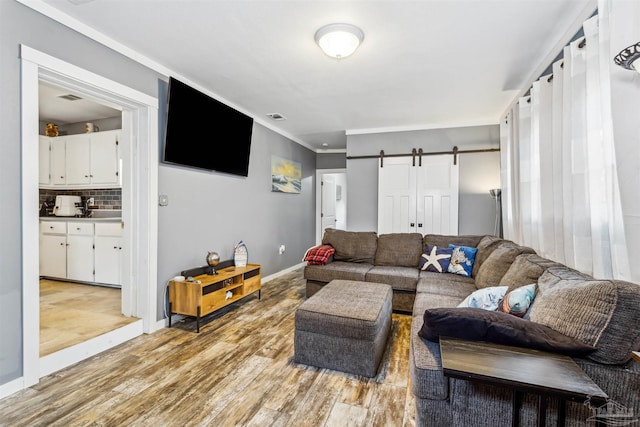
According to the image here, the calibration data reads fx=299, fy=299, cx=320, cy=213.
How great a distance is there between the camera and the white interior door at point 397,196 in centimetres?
480

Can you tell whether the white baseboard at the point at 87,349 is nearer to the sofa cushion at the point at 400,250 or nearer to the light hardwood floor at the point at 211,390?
the light hardwood floor at the point at 211,390

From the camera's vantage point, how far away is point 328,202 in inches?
271

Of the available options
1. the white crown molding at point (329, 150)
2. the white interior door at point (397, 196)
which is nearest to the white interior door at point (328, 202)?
the white crown molding at point (329, 150)

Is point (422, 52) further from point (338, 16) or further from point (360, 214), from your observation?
point (360, 214)

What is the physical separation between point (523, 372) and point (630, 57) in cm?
126

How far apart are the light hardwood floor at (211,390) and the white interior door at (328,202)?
13.6 feet

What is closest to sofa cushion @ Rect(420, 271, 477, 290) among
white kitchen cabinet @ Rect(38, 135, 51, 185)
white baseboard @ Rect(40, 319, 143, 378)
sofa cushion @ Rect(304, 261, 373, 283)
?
sofa cushion @ Rect(304, 261, 373, 283)

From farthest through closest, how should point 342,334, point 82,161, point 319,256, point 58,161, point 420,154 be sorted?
point 420,154
point 58,161
point 82,161
point 319,256
point 342,334

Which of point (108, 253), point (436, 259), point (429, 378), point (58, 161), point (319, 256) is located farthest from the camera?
point (58, 161)

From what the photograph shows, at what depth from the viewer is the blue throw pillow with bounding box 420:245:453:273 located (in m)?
3.49

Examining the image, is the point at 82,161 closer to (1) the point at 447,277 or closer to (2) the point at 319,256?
(2) the point at 319,256

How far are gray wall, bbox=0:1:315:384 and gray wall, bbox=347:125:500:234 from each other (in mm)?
1246

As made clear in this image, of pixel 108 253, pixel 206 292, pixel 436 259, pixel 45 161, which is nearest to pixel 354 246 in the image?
pixel 436 259

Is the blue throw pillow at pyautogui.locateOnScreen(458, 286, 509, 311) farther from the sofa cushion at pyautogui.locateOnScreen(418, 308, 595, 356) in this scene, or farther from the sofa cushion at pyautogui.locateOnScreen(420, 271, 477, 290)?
the sofa cushion at pyautogui.locateOnScreen(420, 271, 477, 290)
